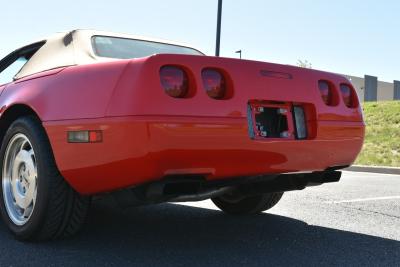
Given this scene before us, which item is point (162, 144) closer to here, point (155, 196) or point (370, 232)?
point (155, 196)

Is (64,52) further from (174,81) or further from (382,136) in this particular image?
(382,136)

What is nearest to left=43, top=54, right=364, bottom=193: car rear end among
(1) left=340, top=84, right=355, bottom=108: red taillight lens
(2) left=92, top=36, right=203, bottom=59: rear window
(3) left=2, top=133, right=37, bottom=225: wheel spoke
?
(1) left=340, top=84, right=355, bottom=108: red taillight lens

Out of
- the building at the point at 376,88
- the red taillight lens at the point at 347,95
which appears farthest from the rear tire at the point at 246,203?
the building at the point at 376,88

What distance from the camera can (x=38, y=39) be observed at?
3875 millimetres

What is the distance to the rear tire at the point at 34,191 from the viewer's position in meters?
3.02

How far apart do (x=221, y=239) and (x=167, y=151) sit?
1.08 meters

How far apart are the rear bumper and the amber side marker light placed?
2cm

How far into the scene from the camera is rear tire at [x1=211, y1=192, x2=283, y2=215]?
4172 mm

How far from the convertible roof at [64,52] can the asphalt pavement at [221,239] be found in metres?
0.89

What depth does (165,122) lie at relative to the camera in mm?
2566

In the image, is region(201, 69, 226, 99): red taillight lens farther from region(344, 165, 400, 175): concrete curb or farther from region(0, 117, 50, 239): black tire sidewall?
region(344, 165, 400, 175): concrete curb

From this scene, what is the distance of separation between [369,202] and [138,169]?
130 inches

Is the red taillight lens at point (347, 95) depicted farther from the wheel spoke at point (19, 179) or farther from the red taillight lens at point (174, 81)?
the wheel spoke at point (19, 179)

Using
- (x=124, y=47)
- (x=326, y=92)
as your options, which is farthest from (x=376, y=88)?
(x=124, y=47)
